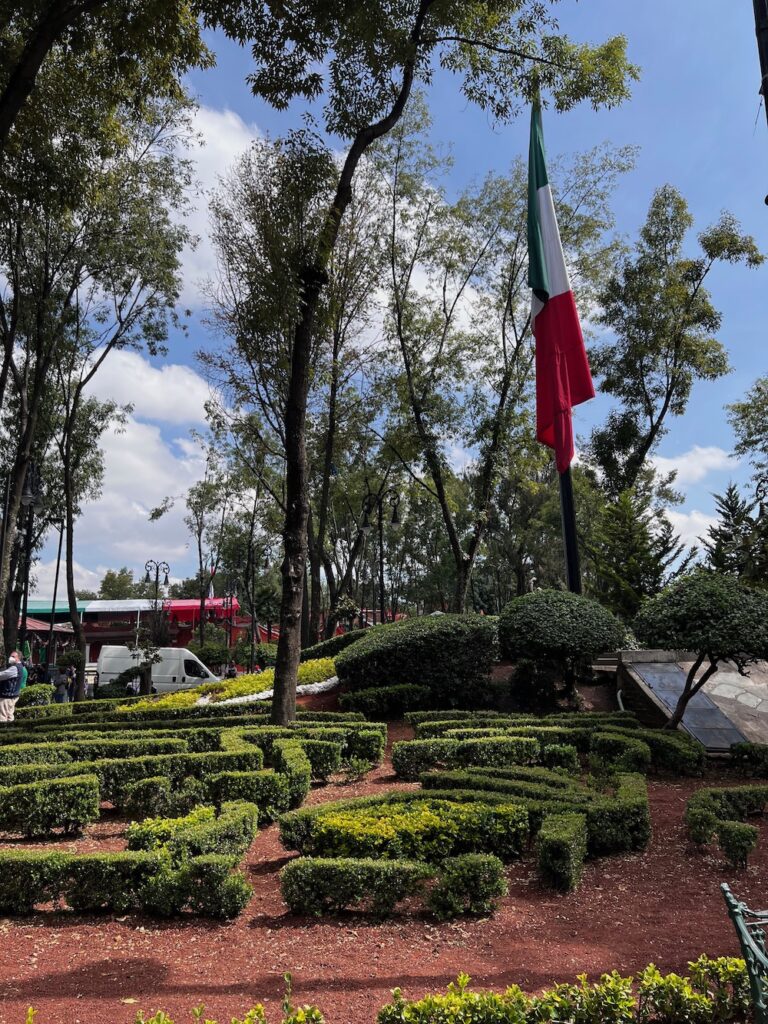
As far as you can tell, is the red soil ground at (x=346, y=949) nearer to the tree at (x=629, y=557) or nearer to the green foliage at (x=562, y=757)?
the green foliage at (x=562, y=757)

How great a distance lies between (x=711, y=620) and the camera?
840cm

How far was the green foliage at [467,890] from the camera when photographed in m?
4.32

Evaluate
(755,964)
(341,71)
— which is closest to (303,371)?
(341,71)

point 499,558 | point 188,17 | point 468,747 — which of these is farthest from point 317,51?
point 499,558

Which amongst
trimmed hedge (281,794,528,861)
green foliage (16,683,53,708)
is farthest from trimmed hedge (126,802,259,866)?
green foliage (16,683,53,708)

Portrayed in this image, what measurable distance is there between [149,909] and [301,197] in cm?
847

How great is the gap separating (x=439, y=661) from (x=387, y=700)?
3.47 feet

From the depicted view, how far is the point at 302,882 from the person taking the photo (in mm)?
4383

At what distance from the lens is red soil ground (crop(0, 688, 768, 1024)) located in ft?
11.0

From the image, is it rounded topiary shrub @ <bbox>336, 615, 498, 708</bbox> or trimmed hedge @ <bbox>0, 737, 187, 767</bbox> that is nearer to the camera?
trimmed hedge @ <bbox>0, 737, 187, 767</bbox>

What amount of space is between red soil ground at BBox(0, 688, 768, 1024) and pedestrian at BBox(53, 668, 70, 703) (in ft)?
60.7

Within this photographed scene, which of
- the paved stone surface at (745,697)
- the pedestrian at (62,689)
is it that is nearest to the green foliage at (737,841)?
the paved stone surface at (745,697)

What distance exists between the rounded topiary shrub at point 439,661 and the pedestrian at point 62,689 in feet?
41.3

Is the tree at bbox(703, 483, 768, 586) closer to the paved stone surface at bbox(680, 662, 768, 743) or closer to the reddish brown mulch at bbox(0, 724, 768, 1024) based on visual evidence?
the paved stone surface at bbox(680, 662, 768, 743)
